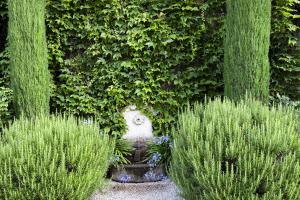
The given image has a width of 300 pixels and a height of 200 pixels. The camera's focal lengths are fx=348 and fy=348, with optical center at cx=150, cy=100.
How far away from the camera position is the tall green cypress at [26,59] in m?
4.42

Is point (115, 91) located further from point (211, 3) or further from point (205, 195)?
point (205, 195)

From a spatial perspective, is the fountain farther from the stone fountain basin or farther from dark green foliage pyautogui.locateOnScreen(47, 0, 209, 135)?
dark green foliage pyautogui.locateOnScreen(47, 0, 209, 135)

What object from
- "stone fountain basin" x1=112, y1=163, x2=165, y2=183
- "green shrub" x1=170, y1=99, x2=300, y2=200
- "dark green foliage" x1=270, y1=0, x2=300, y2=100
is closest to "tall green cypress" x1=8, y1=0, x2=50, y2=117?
"stone fountain basin" x1=112, y1=163, x2=165, y2=183

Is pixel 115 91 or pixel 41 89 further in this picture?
pixel 115 91

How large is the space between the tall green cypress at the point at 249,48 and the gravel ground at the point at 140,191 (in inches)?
55.7

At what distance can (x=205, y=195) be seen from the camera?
2721 mm

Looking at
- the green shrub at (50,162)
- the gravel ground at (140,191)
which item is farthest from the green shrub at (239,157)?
the gravel ground at (140,191)

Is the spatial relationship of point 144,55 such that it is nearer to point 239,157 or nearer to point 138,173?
point 138,173

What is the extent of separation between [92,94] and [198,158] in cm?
278

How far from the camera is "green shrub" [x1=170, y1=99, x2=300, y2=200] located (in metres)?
2.64

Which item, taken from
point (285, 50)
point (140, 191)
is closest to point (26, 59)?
point (140, 191)

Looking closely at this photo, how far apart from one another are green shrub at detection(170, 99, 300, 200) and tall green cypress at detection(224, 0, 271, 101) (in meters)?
1.22

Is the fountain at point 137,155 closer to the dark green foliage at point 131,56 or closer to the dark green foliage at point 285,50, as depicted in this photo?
the dark green foliage at point 131,56

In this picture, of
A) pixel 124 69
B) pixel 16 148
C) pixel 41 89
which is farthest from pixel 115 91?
pixel 16 148
